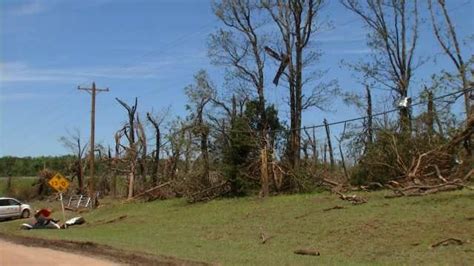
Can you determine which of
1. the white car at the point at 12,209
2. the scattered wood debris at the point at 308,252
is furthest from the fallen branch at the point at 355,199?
the white car at the point at 12,209

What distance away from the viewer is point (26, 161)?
124 metres

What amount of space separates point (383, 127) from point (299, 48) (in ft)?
48.8

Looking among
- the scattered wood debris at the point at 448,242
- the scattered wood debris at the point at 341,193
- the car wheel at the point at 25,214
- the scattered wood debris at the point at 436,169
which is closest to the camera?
the scattered wood debris at the point at 448,242

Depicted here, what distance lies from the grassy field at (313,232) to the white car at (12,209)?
723 inches

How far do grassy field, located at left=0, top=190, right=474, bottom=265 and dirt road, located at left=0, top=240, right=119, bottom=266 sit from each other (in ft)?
6.38

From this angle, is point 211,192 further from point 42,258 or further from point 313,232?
point 42,258

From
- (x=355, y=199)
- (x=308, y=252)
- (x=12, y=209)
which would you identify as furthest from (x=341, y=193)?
(x=12, y=209)

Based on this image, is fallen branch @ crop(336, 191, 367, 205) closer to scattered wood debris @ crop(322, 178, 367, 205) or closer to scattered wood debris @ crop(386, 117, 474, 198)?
scattered wood debris @ crop(322, 178, 367, 205)

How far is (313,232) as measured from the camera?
809 inches

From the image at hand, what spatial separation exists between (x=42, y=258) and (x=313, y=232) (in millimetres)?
8343

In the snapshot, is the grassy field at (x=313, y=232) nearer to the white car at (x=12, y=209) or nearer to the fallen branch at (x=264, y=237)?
the fallen branch at (x=264, y=237)

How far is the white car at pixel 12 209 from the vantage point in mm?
48700

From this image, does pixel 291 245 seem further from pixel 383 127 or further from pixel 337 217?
pixel 383 127

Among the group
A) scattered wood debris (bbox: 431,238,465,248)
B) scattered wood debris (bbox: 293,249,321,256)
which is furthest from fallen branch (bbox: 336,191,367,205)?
scattered wood debris (bbox: 431,238,465,248)
